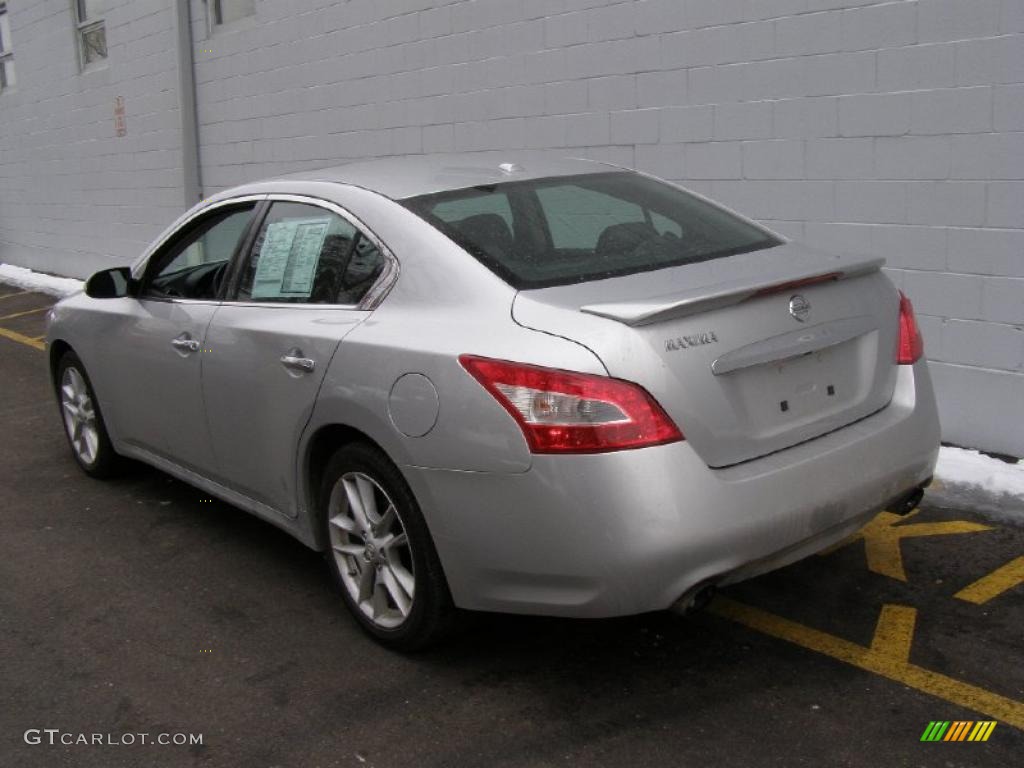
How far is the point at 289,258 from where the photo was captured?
4.24 m

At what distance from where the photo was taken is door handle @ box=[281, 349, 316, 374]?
383cm

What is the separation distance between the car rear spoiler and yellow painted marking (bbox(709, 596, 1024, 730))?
1.17 metres

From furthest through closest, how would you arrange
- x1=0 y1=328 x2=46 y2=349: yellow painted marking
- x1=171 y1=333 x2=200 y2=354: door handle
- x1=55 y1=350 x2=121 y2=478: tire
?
x1=0 y1=328 x2=46 y2=349: yellow painted marking
x1=55 y1=350 x2=121 y2=478: tire
x1=171 y1=333 x2=200 y2=354: door handle

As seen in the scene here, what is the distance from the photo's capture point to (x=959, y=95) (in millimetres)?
5398

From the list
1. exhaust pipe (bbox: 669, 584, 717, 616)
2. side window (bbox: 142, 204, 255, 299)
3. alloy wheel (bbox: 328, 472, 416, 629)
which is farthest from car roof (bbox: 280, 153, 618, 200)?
exhaust pipe (bbox: 669, 584, 717, 616)

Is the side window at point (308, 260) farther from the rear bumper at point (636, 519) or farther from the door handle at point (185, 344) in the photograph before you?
the rear bumper at point (636, 519)

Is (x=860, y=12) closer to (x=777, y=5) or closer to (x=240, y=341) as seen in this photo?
(x=777, y=5)

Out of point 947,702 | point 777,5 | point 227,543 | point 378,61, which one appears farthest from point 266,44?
point 947,702

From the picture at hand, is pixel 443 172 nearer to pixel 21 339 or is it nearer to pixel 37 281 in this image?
pixel 21 339

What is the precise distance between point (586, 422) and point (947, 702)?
1.37 m

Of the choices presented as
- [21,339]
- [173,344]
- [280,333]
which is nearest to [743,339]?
[280,333]

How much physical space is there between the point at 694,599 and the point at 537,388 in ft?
2.41

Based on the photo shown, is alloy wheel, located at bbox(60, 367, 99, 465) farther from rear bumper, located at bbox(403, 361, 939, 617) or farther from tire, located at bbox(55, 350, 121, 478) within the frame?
rear bumper, located at bbox(403, 361, 939, 617)

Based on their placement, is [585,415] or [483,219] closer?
[585,415]
